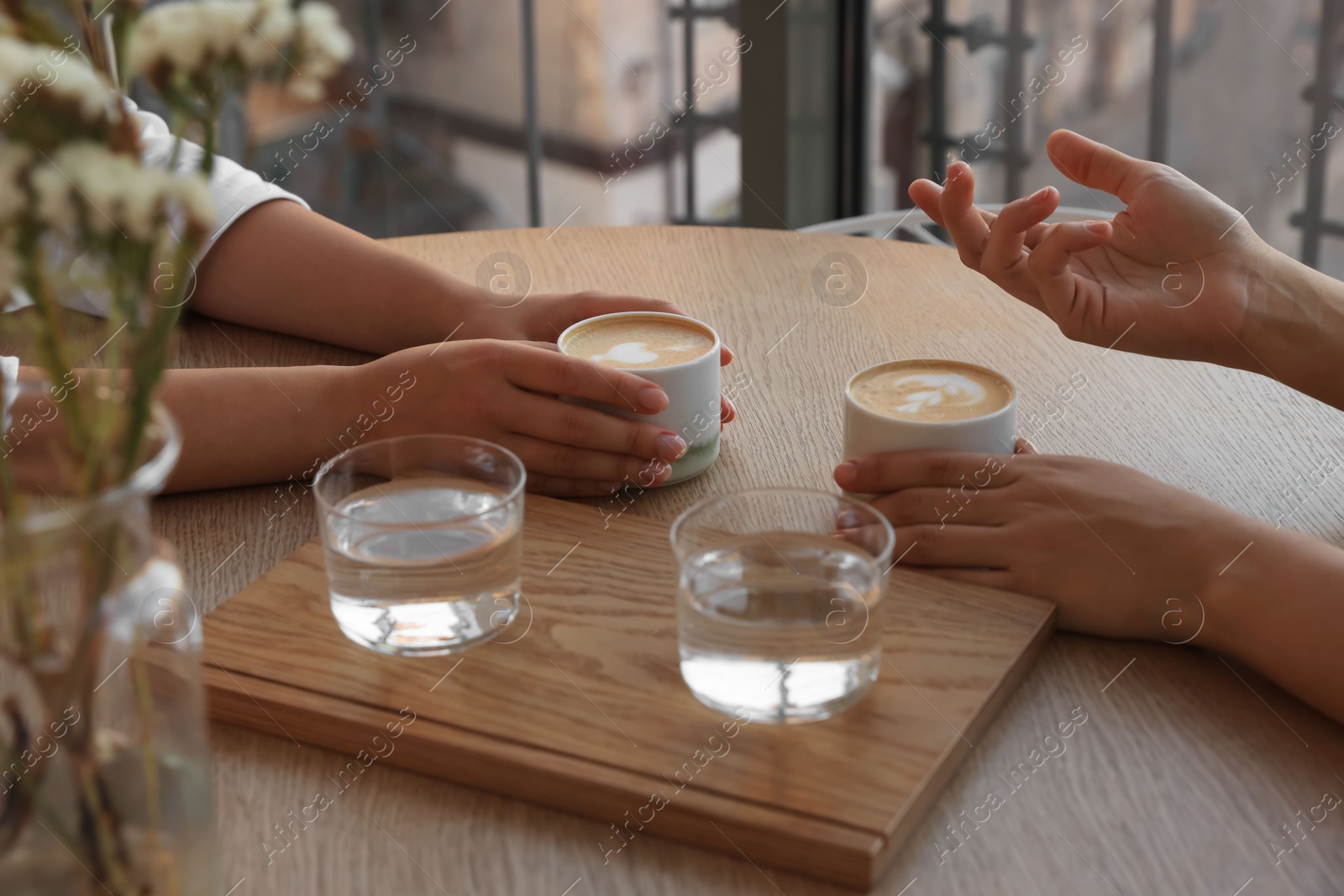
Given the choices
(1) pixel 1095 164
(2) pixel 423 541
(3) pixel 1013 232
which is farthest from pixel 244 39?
(1) pixel 1095 164

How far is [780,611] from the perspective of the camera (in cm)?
70

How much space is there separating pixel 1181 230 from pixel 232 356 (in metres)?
0.92

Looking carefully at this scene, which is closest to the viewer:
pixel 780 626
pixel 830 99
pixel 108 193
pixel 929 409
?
pixel 108 193

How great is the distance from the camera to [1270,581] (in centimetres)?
78

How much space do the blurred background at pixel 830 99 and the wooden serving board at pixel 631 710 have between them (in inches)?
55.6

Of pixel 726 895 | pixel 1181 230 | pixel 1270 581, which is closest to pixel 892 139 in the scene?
pixel 1181 230

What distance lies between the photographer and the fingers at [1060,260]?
1.01 meters

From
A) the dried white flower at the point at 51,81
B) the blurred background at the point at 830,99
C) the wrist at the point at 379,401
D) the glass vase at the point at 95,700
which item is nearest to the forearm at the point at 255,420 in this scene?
the wrist at the point at 379,401

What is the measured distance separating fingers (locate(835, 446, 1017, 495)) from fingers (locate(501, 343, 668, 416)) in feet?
0.53

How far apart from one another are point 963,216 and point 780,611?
55cm

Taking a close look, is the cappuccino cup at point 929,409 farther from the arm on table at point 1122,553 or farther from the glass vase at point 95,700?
the glass vase at point 95,700

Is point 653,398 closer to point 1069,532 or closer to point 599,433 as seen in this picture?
point 599,433

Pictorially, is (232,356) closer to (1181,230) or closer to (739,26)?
(1181,230)

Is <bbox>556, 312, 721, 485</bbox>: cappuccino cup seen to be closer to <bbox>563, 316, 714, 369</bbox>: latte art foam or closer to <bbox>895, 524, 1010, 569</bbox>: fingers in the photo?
<bbox>563, 316, 714, 369</bbox>: latte art foam
